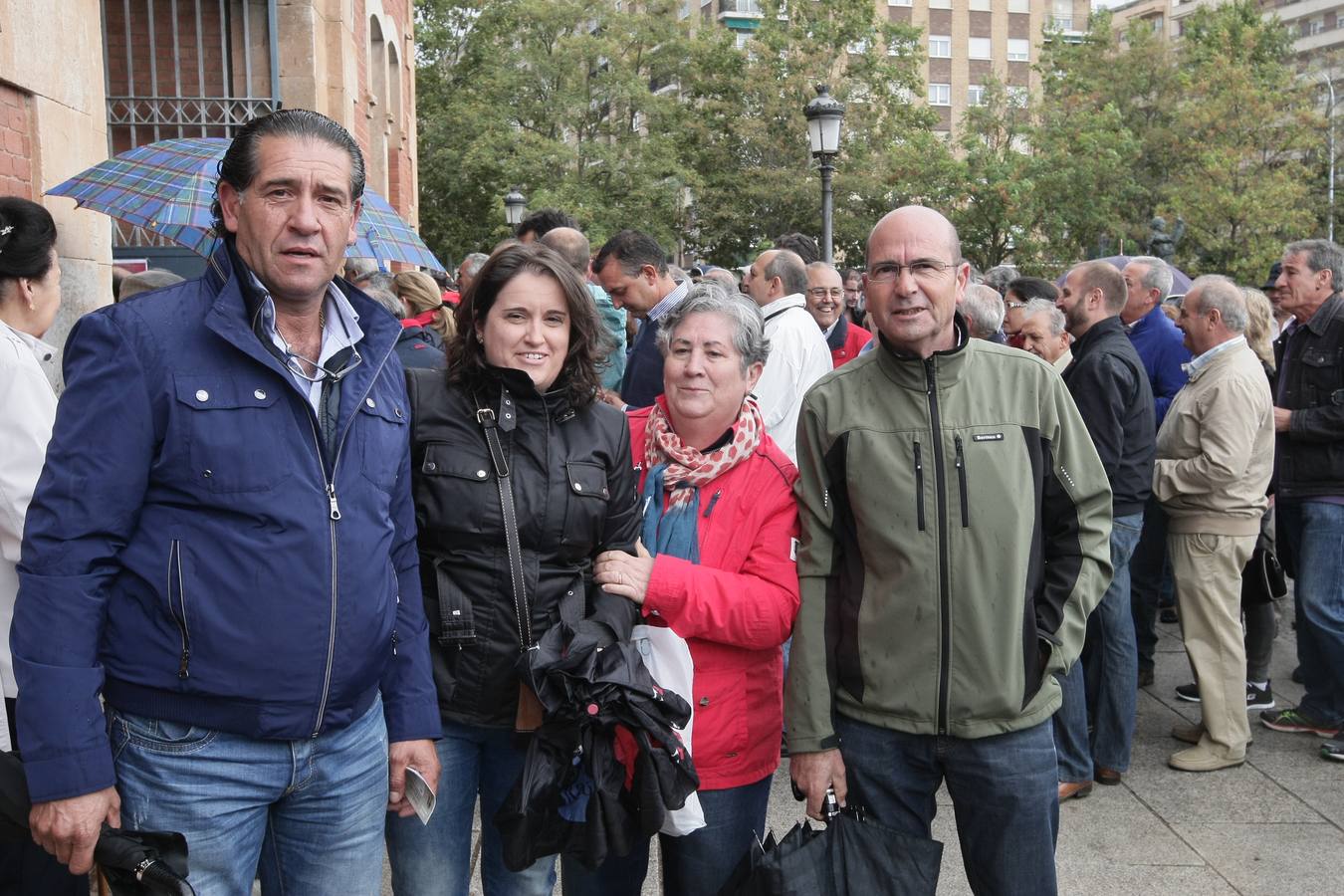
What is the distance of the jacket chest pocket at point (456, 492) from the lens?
2711mm

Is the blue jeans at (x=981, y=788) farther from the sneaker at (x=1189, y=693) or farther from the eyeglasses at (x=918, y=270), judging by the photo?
the sneaker at (x=1189, y=693)

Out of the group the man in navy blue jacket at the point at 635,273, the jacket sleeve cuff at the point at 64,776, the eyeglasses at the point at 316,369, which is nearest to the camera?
the jacket sleeve cuff at the point at 64,776

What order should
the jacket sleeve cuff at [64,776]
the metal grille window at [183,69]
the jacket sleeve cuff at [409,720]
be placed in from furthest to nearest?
the metal grille window at [183,69] < the jacket sleeve cuff at [409,720] < the jacket sleeve cuff at [64,776]

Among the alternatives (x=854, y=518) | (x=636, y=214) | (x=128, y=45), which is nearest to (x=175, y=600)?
(x=854, y=518)

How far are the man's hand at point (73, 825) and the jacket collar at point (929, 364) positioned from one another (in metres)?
1.95

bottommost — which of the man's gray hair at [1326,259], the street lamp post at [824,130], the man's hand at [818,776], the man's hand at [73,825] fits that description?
the man's hand at [818,776]

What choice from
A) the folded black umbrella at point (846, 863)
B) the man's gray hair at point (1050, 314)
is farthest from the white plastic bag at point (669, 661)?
the man's gray hair at point (1050, 314)

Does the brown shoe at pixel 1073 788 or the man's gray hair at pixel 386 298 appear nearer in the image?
the brown shoe at pixel 1073 788

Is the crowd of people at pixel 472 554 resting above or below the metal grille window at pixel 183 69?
below

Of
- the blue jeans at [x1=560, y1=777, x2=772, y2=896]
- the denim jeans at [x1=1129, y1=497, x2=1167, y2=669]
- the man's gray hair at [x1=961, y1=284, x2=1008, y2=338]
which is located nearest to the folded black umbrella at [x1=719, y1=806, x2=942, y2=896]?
the blue jeans at [x1=560, y1=777, x2=772, y2=896]

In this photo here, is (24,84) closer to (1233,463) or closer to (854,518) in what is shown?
(854,518)

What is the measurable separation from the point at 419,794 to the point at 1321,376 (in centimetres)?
492

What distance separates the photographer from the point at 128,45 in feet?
33.4

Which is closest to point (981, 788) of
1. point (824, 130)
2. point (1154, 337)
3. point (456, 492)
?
point (456, 492)
